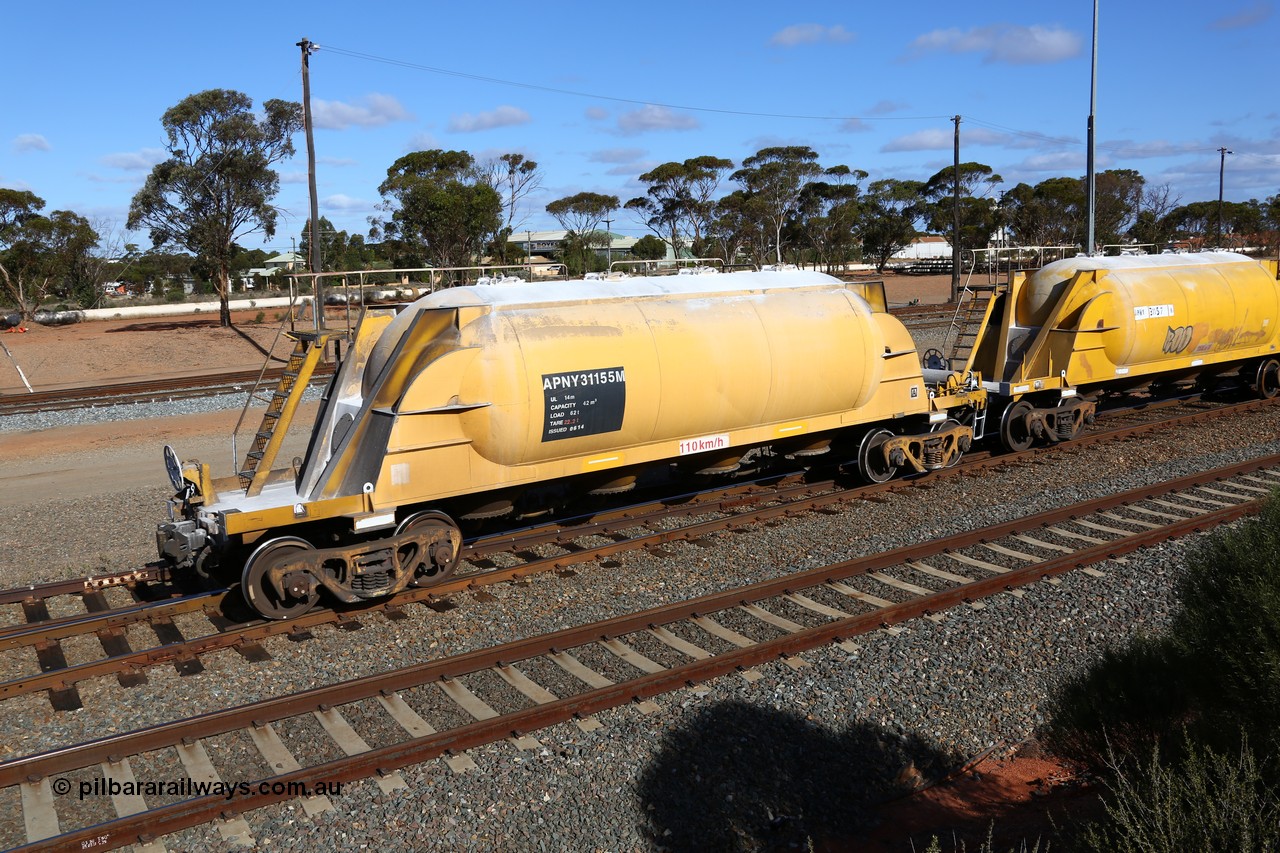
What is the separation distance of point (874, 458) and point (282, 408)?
7855 millimetres

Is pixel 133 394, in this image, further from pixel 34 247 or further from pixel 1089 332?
pixel 34 247

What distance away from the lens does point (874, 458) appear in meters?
13.3

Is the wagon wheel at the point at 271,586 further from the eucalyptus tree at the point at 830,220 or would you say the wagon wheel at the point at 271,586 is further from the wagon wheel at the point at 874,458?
the eucalyptus tree at the point at 830,220

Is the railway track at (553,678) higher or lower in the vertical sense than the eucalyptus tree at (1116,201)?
lower

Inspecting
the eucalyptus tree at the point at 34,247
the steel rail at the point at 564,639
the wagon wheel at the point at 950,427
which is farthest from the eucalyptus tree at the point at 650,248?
the steel rail at the point at 564,639

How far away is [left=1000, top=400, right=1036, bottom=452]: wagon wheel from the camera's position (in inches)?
597

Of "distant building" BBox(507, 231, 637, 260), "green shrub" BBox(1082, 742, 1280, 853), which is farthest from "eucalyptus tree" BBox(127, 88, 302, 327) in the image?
"green shrub" BBox(1082, 742, 1280, 853)

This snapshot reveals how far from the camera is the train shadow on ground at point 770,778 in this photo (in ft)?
18.6

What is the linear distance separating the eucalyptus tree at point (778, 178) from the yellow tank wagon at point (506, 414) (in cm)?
4665

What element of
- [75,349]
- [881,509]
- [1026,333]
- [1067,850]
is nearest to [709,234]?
[75,349]

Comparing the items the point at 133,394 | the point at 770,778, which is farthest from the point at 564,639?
the point at 133,394

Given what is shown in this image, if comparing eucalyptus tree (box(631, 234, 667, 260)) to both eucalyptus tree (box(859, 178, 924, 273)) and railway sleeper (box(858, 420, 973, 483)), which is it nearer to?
eucalyptus tree (box(859, 178, 924, 273))

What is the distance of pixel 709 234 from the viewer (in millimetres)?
57906

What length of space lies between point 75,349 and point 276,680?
110 feet
